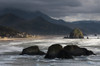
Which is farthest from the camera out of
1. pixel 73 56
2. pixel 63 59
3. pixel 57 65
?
pixel 73 56

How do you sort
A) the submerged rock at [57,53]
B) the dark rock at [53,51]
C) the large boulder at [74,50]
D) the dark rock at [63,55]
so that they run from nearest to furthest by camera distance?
the dark rock at [63,55]
the submerged rock at [57,53]
the dark rock at [53,51]
the large boulder at [74,50]

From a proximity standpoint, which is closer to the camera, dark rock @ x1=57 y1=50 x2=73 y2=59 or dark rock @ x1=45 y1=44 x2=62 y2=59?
dark rock @ x1=57 y1=50 x2=73 y2=59

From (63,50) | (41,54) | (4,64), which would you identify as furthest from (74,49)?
(4,64)

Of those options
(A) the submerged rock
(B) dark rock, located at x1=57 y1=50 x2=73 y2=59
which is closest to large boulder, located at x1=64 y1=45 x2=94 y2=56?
(B) dark rock, located at x1=57 y1=50 x2=73 y2=59

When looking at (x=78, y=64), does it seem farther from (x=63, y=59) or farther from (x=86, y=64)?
(x=63, y=59)

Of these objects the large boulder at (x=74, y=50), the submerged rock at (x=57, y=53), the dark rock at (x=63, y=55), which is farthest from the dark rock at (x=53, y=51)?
the large boulder at (x=74, y=50)

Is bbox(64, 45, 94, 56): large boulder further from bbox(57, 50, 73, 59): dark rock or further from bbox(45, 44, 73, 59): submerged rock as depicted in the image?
bbox(45, 44, 73, 59): submerged rock

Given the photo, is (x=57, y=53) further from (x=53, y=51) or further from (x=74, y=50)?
(x=74, y=50)

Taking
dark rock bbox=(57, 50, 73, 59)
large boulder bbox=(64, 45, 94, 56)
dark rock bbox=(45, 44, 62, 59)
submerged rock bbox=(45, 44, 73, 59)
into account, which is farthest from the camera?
large boulder bbox=(64, 45, 94, 56)

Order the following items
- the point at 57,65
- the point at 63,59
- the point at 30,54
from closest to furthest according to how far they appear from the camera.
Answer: the point at 57,65
the point at 63,59
the point at 30,54

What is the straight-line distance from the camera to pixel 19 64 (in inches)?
1939

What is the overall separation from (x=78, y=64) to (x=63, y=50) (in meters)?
8.98

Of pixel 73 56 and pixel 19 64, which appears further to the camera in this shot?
pixel 73 56

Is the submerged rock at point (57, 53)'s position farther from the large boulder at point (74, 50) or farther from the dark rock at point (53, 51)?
the large boulder at point (74, 50)
